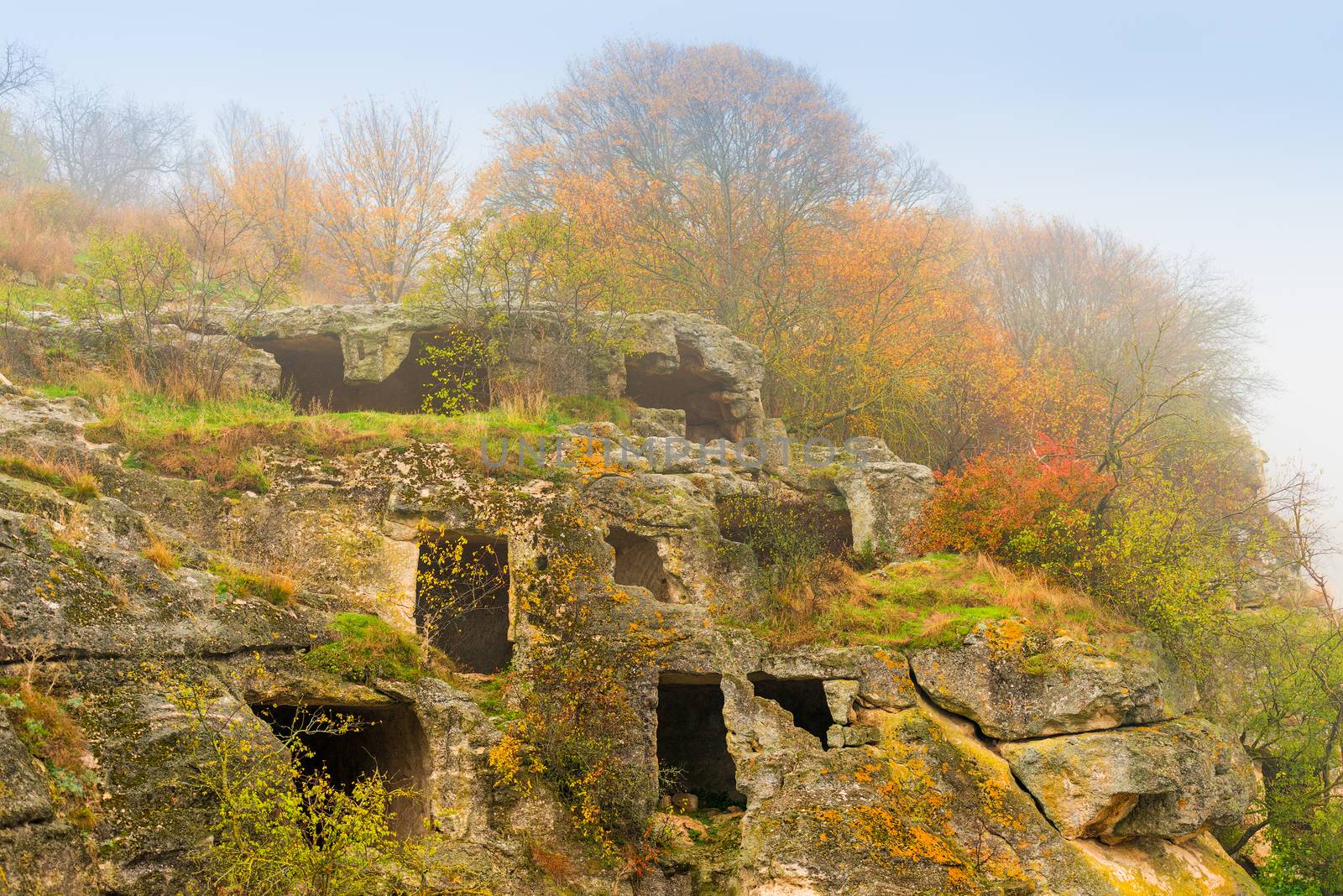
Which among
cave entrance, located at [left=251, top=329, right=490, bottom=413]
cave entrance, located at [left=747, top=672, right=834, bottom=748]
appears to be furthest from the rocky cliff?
cave entrance, located at [left=251, top=329, right=490, bottom=413]

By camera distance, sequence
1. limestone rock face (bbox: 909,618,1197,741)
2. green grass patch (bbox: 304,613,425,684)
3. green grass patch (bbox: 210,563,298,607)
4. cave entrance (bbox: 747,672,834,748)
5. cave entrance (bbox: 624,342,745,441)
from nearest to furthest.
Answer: green grass patch (bbox: 210,563,298,607) < green grass patch (bbox: 304,613,425,684) < limestone rock face (bbox: 909,618,1197,741) < cave entrance (bbox: 747,672,834,748) < cave entrance (bbox: 624,342,745,441)

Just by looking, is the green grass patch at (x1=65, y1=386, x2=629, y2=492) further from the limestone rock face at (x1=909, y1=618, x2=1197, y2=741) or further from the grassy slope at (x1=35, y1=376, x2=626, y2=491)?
the limestone rock face at (x1=909, y1=618, x2=1197, y2=741)

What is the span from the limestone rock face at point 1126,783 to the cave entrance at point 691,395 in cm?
896

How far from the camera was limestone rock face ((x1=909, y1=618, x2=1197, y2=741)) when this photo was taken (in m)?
13.2

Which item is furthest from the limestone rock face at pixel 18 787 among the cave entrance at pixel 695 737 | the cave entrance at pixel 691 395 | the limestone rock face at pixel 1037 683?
the cave entrance at pixel 691 395

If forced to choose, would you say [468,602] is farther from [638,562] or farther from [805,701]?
[805,701]

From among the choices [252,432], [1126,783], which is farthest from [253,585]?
[1126,783]

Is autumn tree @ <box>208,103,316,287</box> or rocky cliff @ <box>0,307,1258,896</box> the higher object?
autumn tree @ <box>208,103,316,287</box>

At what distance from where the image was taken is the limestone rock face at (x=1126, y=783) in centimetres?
1266

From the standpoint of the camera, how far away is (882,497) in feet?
57.5

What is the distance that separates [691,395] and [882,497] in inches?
195

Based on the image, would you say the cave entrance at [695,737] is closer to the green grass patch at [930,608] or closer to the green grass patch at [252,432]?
the green grass patch at [930,608]

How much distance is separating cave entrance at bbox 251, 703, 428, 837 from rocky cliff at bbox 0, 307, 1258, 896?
0.26ft

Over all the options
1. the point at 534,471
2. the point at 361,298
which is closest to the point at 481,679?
the point at 534,471
